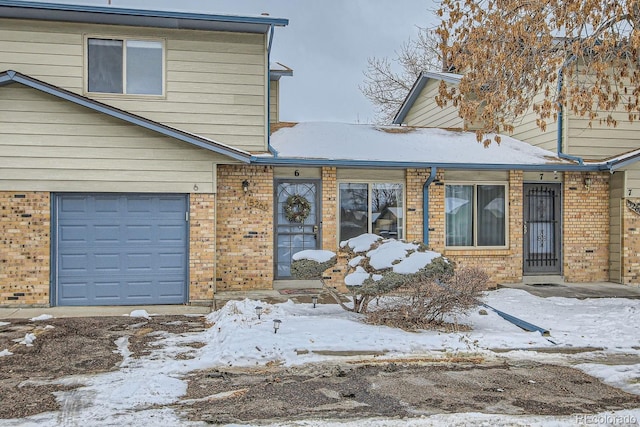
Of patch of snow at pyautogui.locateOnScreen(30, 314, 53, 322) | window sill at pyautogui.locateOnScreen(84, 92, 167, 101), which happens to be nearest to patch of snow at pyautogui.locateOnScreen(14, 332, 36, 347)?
patch of snow at pyautogui.locateOnScreen(30, 314, 53, 322)

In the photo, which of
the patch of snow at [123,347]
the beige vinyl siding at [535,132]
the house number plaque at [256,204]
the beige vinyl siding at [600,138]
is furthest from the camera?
the beige vinyl siding at [535,132]

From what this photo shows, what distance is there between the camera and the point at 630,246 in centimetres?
1242

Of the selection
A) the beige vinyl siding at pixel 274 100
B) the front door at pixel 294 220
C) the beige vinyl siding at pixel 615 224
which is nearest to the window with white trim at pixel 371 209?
the front door at pixel 294 220

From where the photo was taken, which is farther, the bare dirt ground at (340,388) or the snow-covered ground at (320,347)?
the bare dirt ground at (340,388)

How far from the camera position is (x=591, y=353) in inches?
274

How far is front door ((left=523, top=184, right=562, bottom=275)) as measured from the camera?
12.7 meters

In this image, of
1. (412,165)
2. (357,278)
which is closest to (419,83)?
(412,165)

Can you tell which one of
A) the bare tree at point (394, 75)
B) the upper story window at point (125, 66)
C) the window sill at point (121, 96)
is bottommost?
the window sill at point (121, 96)

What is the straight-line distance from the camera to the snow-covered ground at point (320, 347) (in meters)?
4.62

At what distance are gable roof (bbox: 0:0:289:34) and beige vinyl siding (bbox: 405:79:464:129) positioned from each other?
6.51 meters

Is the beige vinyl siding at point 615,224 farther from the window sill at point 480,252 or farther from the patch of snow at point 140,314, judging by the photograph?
the patch of snow at point 140,314

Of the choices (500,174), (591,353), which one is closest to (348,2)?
(500,174)

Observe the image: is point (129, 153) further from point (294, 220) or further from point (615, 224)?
point (615, 224)

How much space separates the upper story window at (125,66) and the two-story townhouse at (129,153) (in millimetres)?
20
